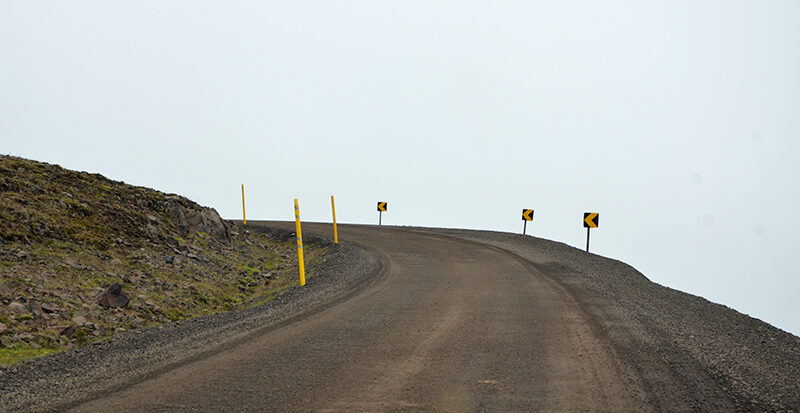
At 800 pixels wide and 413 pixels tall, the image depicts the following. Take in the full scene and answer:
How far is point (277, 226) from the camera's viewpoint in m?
26.8

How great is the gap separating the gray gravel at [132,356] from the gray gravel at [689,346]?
4.87 m

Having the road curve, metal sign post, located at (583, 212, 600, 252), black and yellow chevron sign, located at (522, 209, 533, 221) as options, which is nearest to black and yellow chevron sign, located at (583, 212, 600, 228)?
metal sign post, located at (583, 212, 600, 252)

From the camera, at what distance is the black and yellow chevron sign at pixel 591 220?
924 inches

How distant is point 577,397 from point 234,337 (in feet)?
14.9

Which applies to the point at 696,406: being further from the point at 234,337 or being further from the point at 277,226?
the point at 277,226

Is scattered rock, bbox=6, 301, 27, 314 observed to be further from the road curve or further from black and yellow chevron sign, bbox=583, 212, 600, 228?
black and yellow chevron sign, bbox=583, 212, 600, 228

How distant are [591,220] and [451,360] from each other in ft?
59.4

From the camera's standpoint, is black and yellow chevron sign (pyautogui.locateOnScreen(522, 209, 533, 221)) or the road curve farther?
black and yellow chevron sign (pyautogui.locateOnScreen(522, 209, 533, 221))

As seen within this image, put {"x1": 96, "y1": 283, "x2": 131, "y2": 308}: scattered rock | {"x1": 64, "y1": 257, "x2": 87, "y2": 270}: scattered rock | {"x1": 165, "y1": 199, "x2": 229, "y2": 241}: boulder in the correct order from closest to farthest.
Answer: {"x1": 96, "y1": 283, "x2": 131, "y2": 308}: scattered rock → {"x1": 64, "y1": 257, "x2": 87, "y2": 270}: scattered rock → {"x1": 165, "y1": 199, "x2": 229, "y2": 241}: boulder

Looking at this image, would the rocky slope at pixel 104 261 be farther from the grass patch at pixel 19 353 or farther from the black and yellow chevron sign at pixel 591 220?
the black and yellow chevron sign at pixel 591 220

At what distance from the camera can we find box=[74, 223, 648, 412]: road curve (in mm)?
5480

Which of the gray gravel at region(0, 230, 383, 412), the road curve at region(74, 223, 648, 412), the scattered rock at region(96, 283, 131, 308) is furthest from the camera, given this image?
the scattered rock at region(96, 283, 131, 308)

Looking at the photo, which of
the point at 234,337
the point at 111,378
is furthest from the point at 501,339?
the point at 111,378

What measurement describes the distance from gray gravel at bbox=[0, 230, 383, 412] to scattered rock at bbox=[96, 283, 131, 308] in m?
2.21
